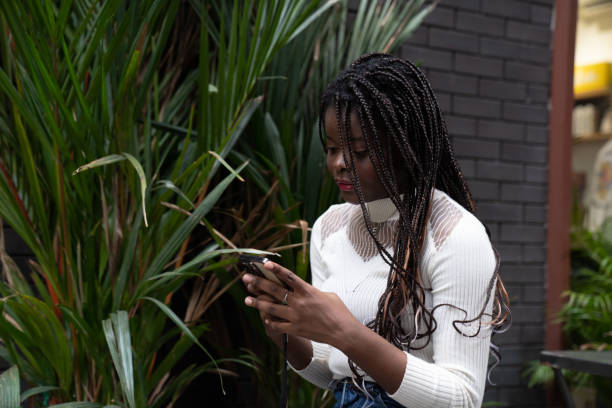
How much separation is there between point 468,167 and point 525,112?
0.47m

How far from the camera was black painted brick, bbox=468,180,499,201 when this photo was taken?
345 cm

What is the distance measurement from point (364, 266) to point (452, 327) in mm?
280

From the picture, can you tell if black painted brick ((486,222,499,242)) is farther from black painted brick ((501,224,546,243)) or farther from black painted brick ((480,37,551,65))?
black painted brick ((480,37,551,65))

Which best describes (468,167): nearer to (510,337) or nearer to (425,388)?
(510,337)

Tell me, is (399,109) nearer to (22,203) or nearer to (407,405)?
(407,405)

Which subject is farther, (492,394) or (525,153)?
(525,153)

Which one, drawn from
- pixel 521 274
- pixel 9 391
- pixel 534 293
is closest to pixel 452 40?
pixel 521 274

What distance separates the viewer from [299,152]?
236cm

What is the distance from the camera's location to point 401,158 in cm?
145

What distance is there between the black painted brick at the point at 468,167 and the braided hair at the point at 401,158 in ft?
6.44

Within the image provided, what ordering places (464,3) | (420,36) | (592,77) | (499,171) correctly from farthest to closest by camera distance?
(592,77), (499,171), (464,3), (420,36)

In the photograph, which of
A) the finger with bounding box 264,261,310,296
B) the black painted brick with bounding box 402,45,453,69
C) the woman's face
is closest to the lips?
the woman's face

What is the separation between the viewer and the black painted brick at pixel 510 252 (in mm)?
3531

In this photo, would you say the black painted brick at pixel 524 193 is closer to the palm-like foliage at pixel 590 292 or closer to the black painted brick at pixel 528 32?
the palm-like foliage at pixel 590 292
